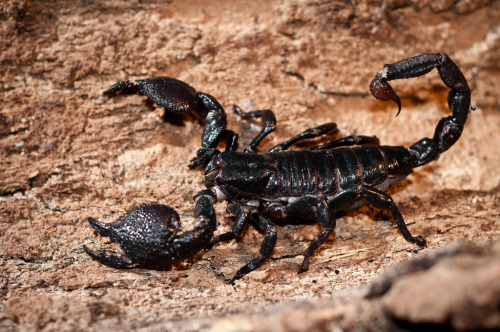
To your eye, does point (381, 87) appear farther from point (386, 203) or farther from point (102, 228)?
point (102, 228)

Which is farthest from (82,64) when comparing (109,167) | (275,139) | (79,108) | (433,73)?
(433,73)

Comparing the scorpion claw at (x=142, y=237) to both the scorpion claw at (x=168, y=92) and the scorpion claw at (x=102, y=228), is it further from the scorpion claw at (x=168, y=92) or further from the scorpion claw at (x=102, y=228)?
the scorpion claw at (x=168, y=92)

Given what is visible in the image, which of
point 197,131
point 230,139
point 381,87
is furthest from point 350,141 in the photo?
point 197,131

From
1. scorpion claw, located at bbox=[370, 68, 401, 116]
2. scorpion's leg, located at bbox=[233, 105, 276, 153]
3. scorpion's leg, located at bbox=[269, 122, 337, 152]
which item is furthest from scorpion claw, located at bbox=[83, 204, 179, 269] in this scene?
scorpion claw, located at bbox=[370, 68, 401, 116]

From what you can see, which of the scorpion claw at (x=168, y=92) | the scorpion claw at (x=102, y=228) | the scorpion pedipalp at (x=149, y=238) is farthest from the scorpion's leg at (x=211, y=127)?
the scorpion claw at (x=102, y=228)

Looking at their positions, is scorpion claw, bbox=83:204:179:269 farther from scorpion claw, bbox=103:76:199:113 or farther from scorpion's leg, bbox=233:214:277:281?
scorpion claw, bbox=103:76:199:113

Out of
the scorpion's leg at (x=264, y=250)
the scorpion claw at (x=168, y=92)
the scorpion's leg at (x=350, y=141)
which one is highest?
the scorpion claw at (x=168, y=92)

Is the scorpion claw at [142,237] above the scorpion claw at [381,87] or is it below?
below
